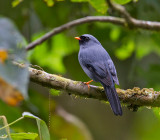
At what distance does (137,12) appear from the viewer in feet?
16.8

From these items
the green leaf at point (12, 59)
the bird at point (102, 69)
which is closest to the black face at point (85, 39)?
the bird at point (102, 69)

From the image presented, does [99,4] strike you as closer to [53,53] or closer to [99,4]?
[99,4]

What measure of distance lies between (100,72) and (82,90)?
2.23ft

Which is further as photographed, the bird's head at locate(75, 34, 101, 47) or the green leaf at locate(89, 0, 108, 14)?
the bird's head at locate(75, 34, 101, 47)

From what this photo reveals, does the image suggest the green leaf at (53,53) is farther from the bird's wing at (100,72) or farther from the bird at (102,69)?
the bird's wing at (100,72)

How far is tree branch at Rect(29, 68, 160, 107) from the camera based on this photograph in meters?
2.78

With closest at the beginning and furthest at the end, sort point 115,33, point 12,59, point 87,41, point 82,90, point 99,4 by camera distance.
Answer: point 12,59 → point 82,90 → point 99,4 → point 87,41 → point 115,33

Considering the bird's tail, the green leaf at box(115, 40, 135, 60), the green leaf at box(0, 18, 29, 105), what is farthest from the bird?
the green leaf at box(0, 18, 29, 105)

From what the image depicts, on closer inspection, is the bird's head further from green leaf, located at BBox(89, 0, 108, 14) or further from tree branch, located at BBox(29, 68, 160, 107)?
tree branch, located at BBox(29, 68, 160, 107)

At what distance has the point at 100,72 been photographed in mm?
3500

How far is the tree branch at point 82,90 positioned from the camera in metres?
2.78

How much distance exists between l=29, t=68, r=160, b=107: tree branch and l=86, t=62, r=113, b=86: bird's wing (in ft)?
0.91

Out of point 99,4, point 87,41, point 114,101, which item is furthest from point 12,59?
point 87,41

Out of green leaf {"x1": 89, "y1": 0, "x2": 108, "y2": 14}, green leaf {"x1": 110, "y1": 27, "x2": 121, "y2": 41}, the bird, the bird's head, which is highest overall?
green leaf {"x1": 89, "y1": 0, "x2": 108, "y2": 14}
